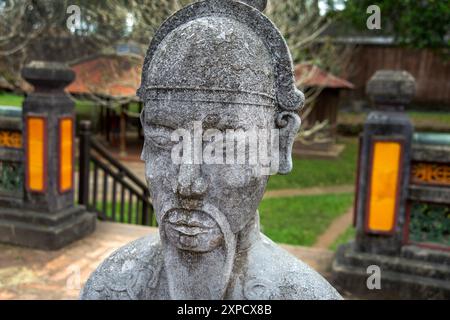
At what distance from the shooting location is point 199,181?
4.69 ft

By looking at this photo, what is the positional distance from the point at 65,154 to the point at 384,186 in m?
3.48

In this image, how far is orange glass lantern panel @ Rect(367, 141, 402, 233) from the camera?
446 cm

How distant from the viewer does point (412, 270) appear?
443 cm

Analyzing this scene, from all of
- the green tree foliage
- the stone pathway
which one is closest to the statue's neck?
the stone pathway

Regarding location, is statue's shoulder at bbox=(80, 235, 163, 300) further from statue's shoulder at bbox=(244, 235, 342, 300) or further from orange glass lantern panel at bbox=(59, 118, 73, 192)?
orange glass lantern panel at bbox=(59, 118, 73, 192)

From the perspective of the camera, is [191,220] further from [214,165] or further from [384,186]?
[384,186]

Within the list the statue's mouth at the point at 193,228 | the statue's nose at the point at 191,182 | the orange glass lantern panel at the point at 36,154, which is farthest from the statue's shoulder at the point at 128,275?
the orange glass lantern panel at the point at 36,154

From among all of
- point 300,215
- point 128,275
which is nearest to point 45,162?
point 128,275

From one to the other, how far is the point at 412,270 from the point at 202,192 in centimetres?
364

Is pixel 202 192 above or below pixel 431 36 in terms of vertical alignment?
below

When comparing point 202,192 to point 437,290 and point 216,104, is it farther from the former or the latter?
point 437,290

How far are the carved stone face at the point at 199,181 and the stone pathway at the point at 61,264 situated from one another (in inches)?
124

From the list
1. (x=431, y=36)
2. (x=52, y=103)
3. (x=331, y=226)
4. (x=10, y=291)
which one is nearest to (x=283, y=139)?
(x=10, y=291)

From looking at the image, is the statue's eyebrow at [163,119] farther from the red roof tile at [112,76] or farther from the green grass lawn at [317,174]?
the green grass lawn at [317,174]
